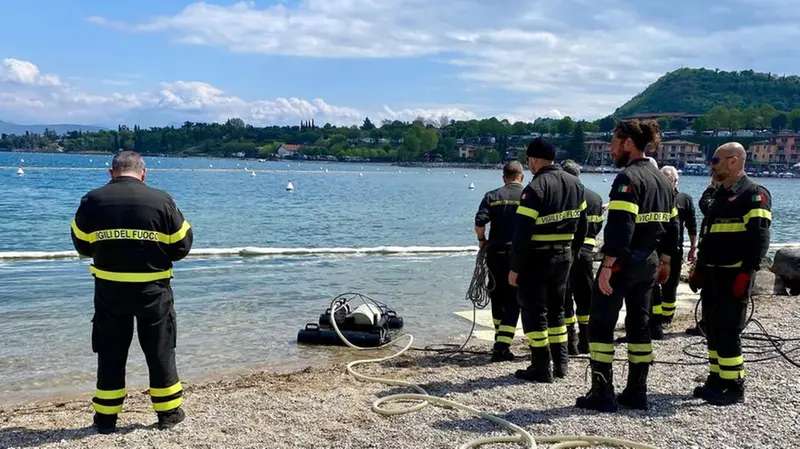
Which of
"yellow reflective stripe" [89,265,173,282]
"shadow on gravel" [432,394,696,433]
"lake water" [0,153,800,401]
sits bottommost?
"lake water" [0,153,800,401]

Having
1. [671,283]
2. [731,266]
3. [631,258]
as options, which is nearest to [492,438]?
[631,258]

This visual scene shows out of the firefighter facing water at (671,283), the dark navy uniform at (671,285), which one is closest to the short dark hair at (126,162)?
the firefighter facing water at (671,283)

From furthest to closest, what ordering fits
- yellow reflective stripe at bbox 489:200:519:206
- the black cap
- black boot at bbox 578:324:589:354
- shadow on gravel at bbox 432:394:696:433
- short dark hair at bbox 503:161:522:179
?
black boot at bbox 578:324:589:354
short dark hair at bbox 503:161:522:179
yellow reflective stripe at bbox 489:200:519:206
the black cap
shadow on gravel at bbox 432:394:696:433

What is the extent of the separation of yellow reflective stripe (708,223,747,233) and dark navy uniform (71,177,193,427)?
169 inches

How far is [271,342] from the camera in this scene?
9.45 metres

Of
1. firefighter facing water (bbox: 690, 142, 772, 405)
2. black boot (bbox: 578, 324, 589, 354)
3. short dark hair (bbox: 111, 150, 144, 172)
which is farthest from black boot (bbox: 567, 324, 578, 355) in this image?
short dark hair (bbox: 111, 150, 144, 172)

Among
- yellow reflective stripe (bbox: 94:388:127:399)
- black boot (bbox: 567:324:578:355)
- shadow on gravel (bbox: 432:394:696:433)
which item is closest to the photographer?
yellow reflective stripe (bbox: 94:388:127:399)

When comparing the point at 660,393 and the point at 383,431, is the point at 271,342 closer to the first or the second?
the point at 383,431

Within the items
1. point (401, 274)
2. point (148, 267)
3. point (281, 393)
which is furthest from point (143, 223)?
point (401, 274)

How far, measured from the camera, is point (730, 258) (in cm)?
568

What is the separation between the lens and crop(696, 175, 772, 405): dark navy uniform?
18.4 ft

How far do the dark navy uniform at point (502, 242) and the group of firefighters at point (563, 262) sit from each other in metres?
0.86

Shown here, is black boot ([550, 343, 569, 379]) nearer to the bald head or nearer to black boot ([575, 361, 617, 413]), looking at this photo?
black boot ([575, 361, 617, 413])

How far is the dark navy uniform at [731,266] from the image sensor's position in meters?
5.61
